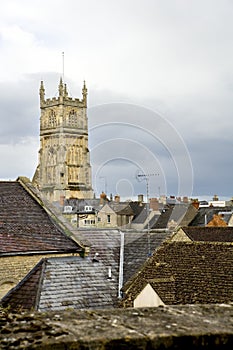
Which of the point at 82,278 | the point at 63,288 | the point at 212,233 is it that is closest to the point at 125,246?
the point at 82,278

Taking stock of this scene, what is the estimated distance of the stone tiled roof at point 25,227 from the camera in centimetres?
2012

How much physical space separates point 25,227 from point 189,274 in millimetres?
7961

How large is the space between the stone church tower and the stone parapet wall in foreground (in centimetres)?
12763

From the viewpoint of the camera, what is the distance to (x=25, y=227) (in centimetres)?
2150

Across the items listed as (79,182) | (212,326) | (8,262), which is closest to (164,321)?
(212,326)

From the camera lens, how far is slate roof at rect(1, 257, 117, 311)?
17312mm

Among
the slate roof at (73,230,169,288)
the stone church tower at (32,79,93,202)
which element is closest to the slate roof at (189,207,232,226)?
the slate roof at (73,230,169,288)

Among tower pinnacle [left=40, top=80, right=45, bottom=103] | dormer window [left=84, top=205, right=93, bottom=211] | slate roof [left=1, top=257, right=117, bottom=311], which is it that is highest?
tower pinnacle [left=40, top=80, right=45, bottom=103]

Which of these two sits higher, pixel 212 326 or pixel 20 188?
pixel 20 188

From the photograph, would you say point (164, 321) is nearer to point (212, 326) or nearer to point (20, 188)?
point (212, 326)

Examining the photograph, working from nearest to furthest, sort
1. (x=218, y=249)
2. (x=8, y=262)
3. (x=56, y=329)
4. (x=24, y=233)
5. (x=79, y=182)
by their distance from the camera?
1. (x=56, y=329)
2. (x=218, y=249)
3. (x=8, y=262)
4. (x=24, y=233)
5. (x=79, y=182)

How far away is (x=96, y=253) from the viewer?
22250mm

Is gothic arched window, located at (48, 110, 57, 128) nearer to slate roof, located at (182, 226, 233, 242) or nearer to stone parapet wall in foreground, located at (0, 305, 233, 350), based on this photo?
slate roof, located at (182, 226, 233, 242)

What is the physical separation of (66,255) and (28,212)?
127 inches
